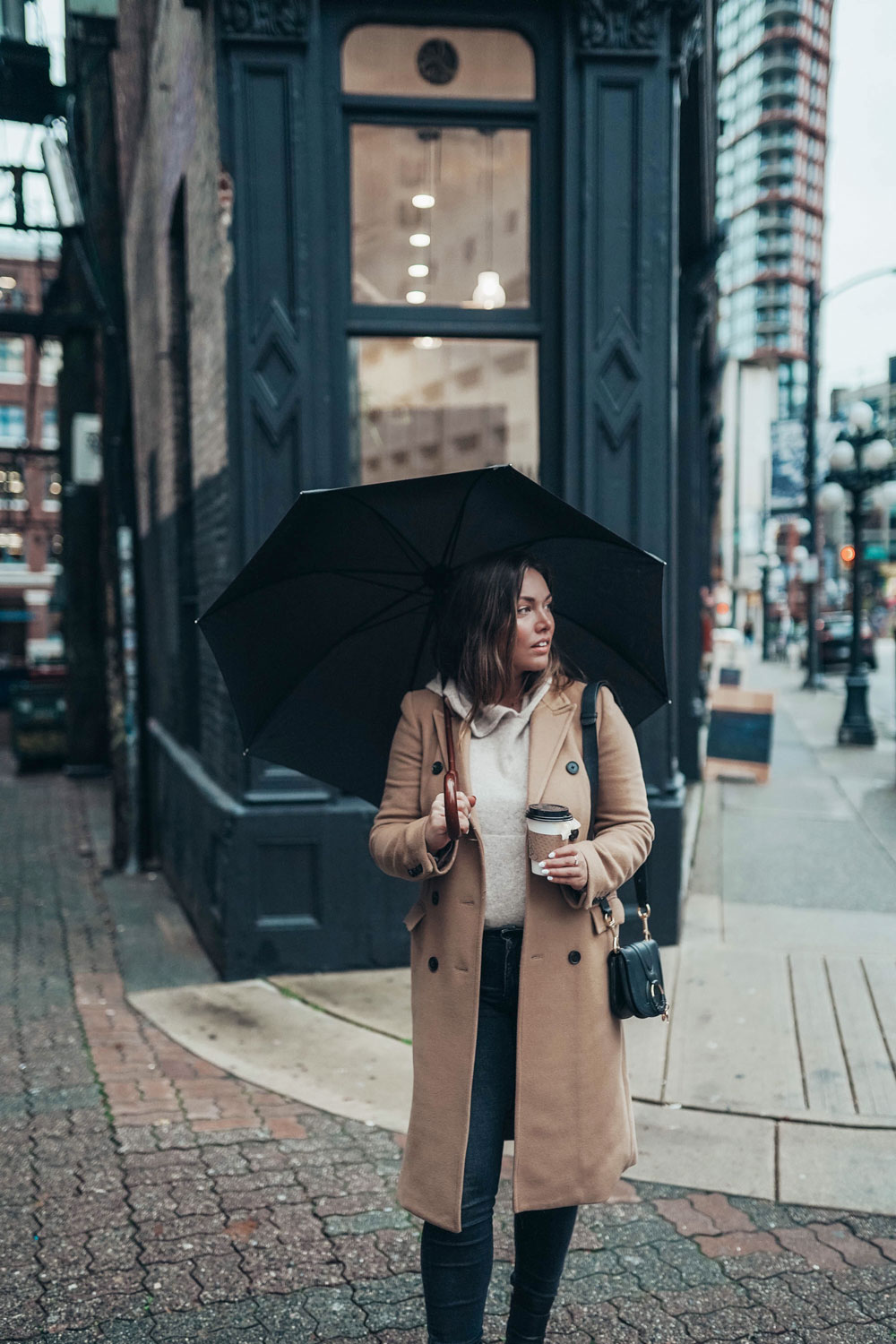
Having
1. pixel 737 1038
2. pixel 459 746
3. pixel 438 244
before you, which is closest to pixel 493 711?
pixel 459 746

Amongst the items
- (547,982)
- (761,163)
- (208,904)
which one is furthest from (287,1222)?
(761,163)

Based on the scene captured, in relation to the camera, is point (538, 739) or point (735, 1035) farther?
point (735, 1035)

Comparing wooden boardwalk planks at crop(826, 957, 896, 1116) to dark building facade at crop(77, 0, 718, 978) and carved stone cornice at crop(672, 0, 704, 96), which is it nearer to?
dark building facade at crop(77, 0, 718, 978)

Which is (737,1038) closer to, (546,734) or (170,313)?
(546,734)

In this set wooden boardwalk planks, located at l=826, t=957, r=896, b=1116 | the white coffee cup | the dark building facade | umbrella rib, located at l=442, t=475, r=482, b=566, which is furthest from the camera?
→ the dark building facade

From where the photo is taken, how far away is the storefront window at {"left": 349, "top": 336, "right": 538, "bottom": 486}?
6.19m

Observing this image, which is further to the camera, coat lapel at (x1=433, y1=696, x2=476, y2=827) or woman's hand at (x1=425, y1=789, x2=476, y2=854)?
coat lapel at (x1=433, y1=696, x2=476, y2=827)

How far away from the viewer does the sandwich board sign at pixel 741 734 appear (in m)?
10.6

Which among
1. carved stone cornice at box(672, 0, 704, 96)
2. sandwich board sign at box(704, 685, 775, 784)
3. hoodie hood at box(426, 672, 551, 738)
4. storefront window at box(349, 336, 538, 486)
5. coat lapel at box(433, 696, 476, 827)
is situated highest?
carved stone cornice at box(672, 0, 704, 96)

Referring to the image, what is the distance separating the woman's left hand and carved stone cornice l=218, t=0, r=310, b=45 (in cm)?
497

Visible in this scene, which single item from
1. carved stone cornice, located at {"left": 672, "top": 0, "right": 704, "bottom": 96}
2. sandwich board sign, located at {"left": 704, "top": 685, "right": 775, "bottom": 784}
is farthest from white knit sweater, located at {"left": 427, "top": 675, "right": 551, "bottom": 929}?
sandwich board sign, located at {"left": 704, "top": 685, "right": 775, "bottom": 784}

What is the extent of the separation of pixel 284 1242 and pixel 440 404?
4496 mm

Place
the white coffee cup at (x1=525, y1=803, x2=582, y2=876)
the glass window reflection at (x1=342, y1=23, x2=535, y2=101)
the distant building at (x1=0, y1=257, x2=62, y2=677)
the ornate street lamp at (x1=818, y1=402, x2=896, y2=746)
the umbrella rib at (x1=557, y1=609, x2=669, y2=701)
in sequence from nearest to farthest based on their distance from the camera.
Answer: the white coffee cup at (x1=525, y1=803, x2=582, y2=876), the umbrella rib at (x1=557, y1=609, x2=669, y2=701), the glass window reflection at (x1=342, y1=23, x2=535, y2=101), the ornate street lamp at (x1=818, y1=402, x2=896, y2=746), the distant building at (x1=0, y1=257, x2=62, y2=677)

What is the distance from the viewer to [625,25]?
5.74 metres
